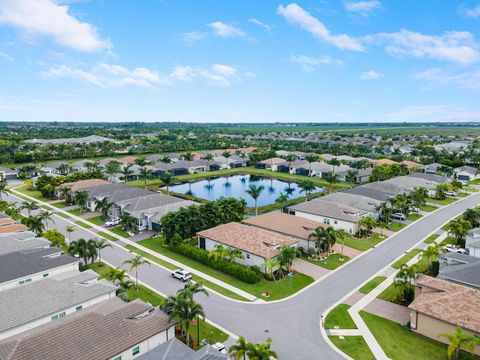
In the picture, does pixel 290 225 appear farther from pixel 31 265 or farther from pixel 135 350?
pixel 31 265

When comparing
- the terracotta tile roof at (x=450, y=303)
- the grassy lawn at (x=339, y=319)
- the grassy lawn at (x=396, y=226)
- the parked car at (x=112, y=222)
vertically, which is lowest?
the grassy lawn at (x=339, y=319)

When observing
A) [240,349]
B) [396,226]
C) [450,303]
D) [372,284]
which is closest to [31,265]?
[240,349]

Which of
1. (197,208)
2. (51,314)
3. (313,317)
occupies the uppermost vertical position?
(197,208)

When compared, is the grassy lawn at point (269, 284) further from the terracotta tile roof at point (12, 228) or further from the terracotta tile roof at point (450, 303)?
the terracotta tile roof at point (12, 228)

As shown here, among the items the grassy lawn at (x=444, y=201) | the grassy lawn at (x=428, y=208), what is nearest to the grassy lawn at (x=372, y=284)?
the grassy lawn at (x=428, y=208)

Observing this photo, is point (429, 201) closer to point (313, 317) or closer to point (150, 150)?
point (313, 317)

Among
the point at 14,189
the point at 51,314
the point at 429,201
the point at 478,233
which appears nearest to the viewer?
the point at 51,314

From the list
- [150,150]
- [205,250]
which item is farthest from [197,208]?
[150,150]
